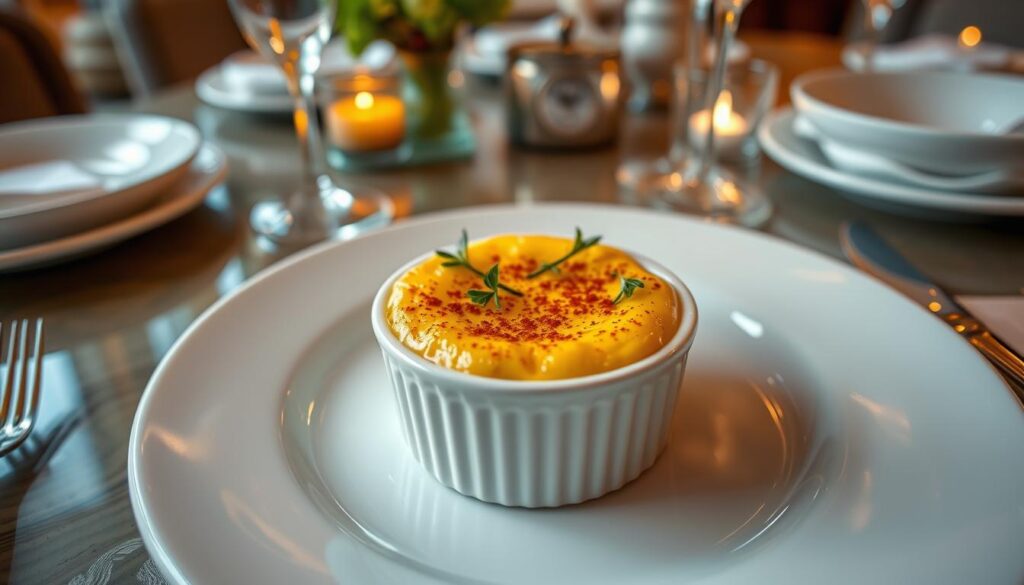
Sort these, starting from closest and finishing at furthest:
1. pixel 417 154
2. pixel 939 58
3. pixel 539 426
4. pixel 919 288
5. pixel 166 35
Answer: pixel 539 426 → pixel 919 288 → pixel 417 154 → pixel 939 58 → pixel 166 35

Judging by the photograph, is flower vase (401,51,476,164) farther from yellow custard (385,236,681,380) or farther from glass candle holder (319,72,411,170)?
yellow custard (385,236,681,380)

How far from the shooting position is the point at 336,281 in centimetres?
76

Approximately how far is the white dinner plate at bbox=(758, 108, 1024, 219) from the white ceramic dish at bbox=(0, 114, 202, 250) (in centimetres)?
89

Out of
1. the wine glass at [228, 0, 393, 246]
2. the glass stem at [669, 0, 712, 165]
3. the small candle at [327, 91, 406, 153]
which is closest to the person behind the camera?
the wine glass at [228, 0, 393, 246]

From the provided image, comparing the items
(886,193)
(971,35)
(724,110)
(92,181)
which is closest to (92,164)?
(92,181)

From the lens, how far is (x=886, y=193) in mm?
911

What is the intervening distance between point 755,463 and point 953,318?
0.28 metres

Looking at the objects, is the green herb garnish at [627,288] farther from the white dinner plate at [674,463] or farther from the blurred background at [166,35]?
the blurred background at [166,35]

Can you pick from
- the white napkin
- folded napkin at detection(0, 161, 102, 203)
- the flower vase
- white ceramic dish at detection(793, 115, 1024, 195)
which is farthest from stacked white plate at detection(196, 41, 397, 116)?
the white napkin

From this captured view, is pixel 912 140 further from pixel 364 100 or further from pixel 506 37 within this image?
pixel 506 37

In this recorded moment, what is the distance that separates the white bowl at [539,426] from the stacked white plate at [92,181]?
52cm

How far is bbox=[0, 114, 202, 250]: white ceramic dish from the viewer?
0.86 metres

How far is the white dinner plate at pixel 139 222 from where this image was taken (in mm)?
804

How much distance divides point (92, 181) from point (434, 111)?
0.60 meters
